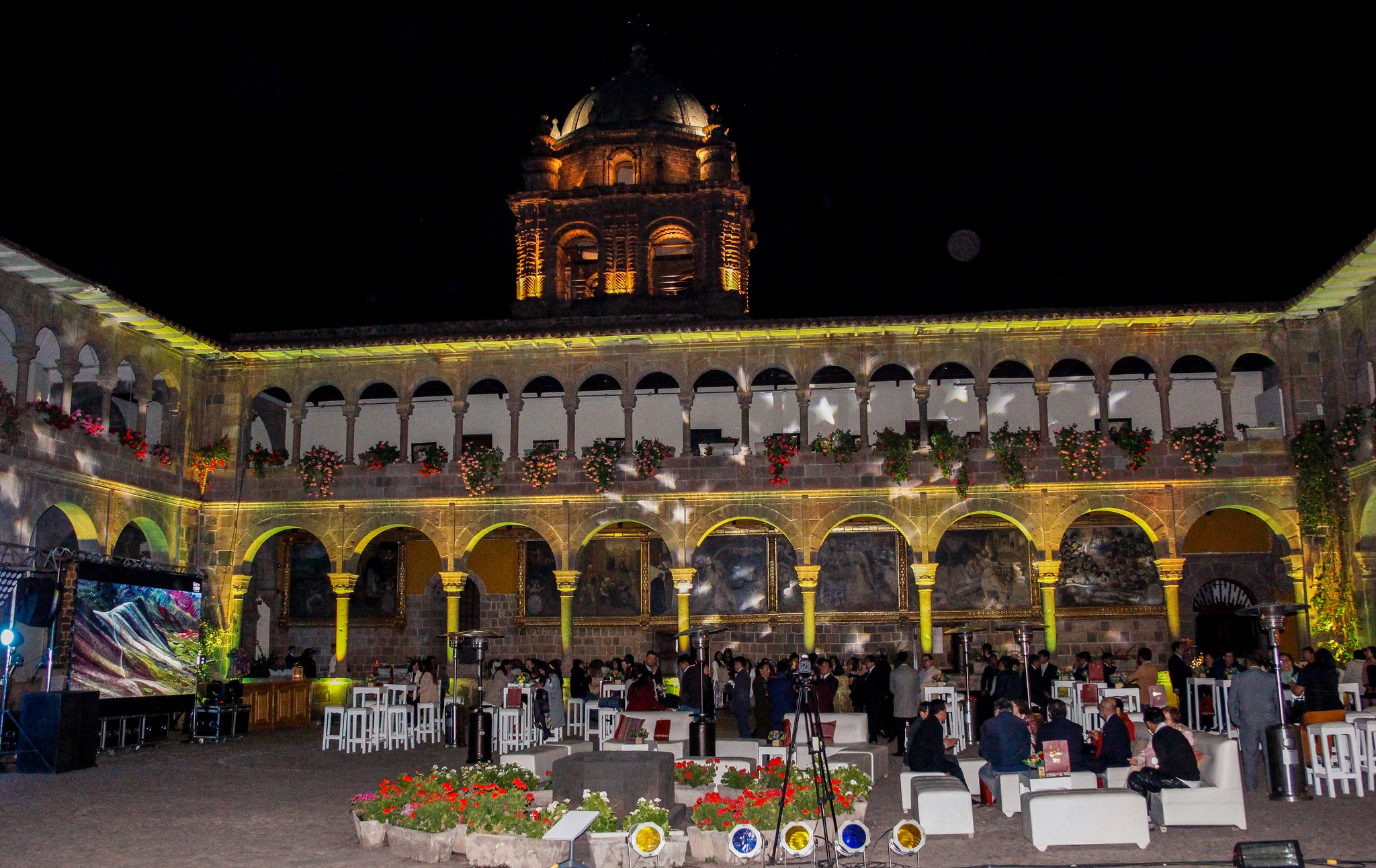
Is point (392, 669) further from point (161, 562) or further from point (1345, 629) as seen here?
point (1345, 629)

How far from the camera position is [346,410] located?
76.9 ft

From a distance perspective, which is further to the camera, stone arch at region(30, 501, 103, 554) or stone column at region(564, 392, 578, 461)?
stone column at region(564, 392, 578, 461)

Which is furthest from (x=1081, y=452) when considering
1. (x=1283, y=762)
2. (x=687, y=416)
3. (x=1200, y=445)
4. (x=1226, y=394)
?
(x=1283, y=762)

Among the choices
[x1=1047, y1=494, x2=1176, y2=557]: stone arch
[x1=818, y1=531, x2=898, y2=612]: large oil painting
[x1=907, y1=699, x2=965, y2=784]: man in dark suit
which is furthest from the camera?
[x1=818, y1=531, x2=898, y2=612]: large oil painting

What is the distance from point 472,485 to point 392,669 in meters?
3.93

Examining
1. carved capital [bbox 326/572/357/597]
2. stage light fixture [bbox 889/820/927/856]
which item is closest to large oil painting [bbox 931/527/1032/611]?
carved capital [bbox 326/572/357/597]

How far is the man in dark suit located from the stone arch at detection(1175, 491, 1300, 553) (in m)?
11.3

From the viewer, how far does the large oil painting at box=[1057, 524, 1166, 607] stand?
23641 mm

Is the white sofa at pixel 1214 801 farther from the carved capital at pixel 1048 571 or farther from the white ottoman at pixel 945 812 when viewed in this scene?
the carved capital at pixel 1048 571

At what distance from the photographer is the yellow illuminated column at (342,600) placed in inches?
886

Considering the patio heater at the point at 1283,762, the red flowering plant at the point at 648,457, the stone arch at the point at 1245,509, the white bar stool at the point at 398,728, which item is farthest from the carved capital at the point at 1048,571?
the white bar stool at the point at 398,728

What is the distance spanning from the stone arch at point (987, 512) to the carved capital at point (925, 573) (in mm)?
245

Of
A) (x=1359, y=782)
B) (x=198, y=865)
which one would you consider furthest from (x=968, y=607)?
(x=198, y=865)

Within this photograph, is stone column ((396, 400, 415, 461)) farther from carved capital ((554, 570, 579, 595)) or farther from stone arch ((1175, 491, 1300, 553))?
stone arch ((1175, 491, 1300, 553))
